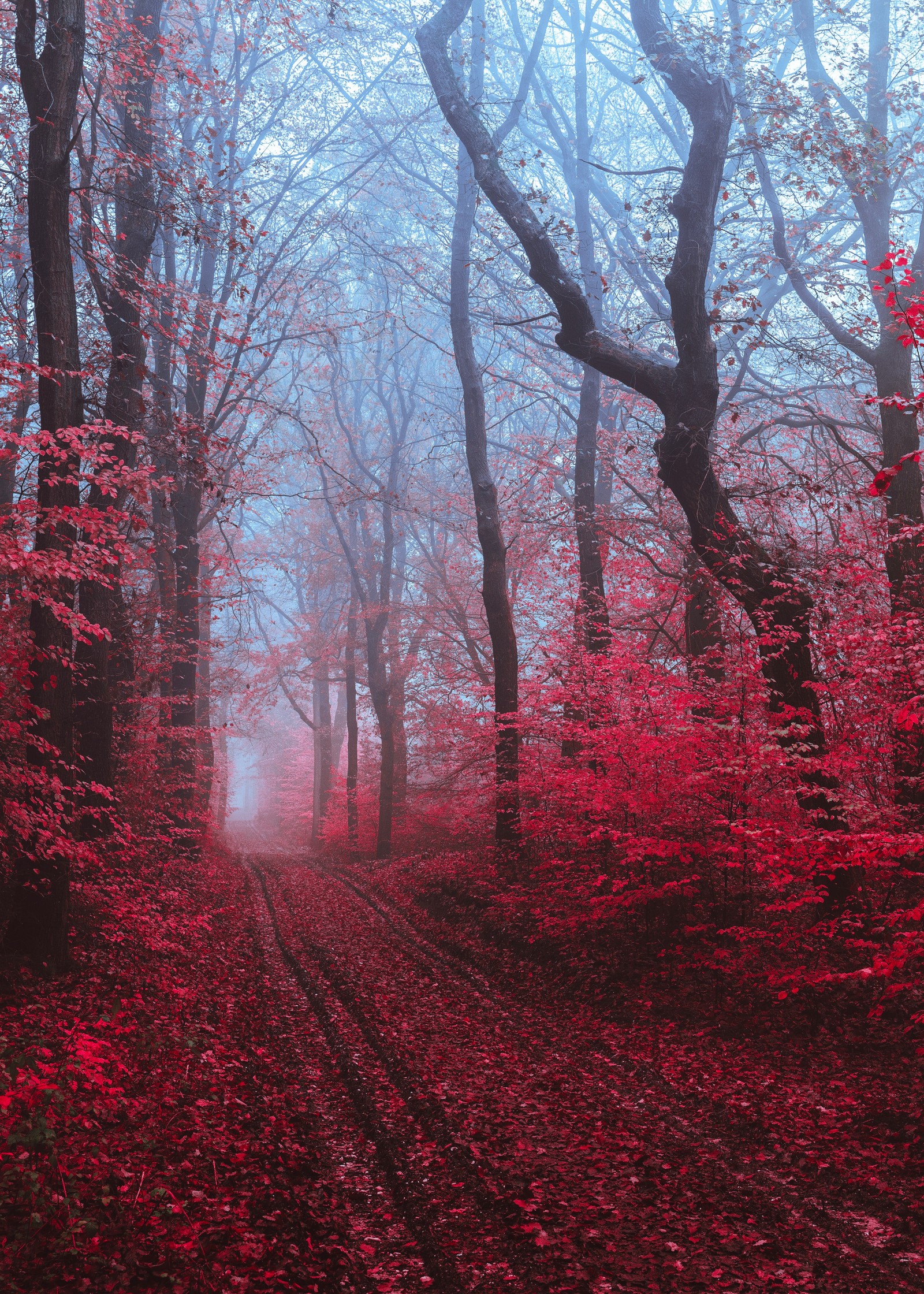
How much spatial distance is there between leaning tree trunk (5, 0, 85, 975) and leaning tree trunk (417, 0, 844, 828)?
483 cm

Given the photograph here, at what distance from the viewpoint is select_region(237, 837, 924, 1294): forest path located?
395 centimetres

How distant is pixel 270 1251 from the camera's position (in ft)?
12.8

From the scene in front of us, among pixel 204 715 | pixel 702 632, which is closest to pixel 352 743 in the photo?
pixel 204 715

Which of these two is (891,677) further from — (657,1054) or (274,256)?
(274,256)

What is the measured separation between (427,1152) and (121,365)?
369 inches

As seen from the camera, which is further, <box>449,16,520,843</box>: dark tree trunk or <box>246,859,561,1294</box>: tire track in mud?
Result: <box>449,16,520,843</box>: dark tree trunk

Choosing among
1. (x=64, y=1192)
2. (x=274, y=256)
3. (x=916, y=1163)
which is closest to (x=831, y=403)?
(x=274, y=256)

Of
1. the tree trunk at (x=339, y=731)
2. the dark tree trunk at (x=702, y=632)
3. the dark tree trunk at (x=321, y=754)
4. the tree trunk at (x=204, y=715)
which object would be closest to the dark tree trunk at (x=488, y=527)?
the dark tree trunk at (x=702, y=632)

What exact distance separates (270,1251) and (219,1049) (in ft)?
10.1

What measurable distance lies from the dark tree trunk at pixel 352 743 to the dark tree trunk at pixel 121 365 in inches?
461

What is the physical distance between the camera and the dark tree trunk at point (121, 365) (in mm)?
9617

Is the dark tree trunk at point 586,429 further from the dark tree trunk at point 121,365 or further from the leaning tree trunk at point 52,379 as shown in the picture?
the leaning tree trunk at point 52,379

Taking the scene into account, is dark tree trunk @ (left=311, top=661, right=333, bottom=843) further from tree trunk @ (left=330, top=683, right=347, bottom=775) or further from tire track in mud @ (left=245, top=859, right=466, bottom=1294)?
tire track in mud @ (left=245, top=859, right=466, bottom=1294)

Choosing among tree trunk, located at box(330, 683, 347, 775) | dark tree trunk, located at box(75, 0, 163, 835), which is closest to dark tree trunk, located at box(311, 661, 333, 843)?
tree trunk, located at box(330, 683, 347, 775)
